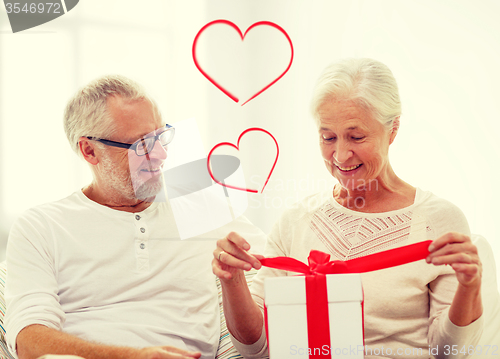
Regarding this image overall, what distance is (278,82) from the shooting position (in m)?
2.51

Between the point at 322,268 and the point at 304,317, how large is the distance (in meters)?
0.12

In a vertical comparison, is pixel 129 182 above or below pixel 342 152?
below

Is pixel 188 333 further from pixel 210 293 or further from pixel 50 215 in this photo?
pixel 50 215

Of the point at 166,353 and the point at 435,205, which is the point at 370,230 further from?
→ the point at 166,353

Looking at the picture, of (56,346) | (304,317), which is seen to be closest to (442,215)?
(304,317)

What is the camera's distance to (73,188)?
8.44ft

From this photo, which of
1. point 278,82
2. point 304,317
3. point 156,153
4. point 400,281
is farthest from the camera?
point 278,82

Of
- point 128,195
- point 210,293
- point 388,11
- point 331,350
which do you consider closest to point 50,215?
point 128,195

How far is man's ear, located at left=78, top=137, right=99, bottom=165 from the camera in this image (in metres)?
1.75

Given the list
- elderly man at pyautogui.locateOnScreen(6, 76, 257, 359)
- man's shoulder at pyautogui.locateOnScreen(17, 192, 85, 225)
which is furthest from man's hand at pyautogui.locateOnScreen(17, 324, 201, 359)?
man's shoulder at pyautogui.locateOnScreen(17, 192, 85, 225)

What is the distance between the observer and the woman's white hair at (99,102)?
1704 mm

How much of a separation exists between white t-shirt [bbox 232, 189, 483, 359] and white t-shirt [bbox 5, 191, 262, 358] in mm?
299

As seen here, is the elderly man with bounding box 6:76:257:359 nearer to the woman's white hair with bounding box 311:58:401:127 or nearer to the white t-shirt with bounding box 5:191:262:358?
the white t-shirt with bounding box 5:191:262:358

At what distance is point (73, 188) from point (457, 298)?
2109 mm
